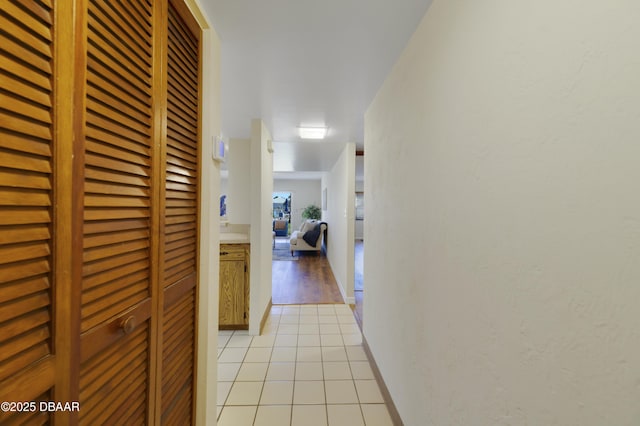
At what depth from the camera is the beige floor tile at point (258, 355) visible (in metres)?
2.25

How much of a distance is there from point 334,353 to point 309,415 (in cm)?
72

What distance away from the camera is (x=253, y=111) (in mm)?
2500

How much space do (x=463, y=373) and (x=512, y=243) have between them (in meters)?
0.53

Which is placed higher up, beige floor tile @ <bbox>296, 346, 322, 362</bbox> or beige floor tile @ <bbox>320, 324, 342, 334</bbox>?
beige floor tile @ <bbox>320, 324, 342, 334</bbox>

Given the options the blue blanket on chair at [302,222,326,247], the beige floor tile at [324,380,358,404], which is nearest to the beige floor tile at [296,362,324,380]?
the beige floor tile at [324,380,358,404]

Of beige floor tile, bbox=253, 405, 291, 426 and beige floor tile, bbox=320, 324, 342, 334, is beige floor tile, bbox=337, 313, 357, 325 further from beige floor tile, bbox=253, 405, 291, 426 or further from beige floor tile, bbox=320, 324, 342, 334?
beige floor tile, bbox=253, 405, 291, 426

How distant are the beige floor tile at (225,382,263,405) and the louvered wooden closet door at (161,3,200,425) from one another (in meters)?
0.61

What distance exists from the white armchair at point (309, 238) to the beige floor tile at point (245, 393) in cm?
516

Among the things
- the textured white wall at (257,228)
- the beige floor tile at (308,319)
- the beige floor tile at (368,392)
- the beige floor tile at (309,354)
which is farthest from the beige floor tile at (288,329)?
the beige floor tile at (368,392)

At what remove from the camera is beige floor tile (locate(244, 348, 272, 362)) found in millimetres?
2254

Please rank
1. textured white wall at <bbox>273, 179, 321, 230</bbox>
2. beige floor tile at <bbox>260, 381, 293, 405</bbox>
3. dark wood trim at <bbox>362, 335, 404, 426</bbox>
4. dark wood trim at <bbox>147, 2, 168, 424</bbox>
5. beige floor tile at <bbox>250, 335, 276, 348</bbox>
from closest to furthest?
dark wood trim at <bbox>147, 2, 168, 424</bbox> < dark wood trim at <bbox>362, 335, 404, 426</bbox> < beige floor tile at <bbox>260, 381, 293, 405</bbox> < beige floor tile at <bbox>250, 335, 276, 348</bbox> < textured white wall at <bbox>273, 179, 321, 230</bbox>

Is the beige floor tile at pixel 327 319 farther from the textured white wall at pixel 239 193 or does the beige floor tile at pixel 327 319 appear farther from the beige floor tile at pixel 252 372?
the textured white wall at pixel 239 193

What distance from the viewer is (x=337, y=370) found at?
6.89ft

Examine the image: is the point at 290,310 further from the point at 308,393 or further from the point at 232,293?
the point at 308,393
